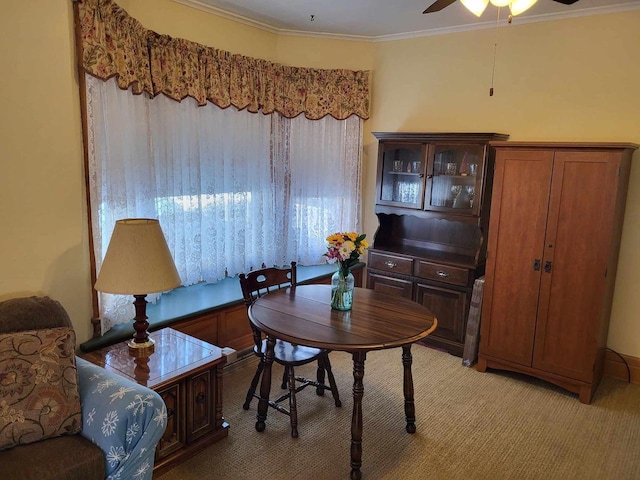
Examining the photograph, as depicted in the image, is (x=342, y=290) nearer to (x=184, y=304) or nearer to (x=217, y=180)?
(x=184, y=304)

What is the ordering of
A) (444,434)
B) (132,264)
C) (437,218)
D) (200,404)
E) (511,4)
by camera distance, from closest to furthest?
(511,4) < (132,264) < (200,404) < (444,434) < (437,218)

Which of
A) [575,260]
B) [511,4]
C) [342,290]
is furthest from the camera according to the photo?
[575,260]

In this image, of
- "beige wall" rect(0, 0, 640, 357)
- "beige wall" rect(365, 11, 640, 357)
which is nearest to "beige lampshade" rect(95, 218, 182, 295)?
"beige wall" rect(0, 0, 640, 357)

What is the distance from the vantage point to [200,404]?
8.57 feet

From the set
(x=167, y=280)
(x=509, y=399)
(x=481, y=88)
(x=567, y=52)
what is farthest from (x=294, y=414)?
(x=567, y=52)

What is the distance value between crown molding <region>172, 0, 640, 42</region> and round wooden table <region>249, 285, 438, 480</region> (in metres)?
2.17

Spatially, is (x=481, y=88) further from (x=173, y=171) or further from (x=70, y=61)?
(x=70, y=61)

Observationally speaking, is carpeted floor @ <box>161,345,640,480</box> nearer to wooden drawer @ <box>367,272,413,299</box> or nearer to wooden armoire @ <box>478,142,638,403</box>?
wooden armoire @ <box>478,142,638,403</box>

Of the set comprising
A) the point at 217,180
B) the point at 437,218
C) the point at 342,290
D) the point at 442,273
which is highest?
the point at 217,180

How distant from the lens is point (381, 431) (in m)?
2.86

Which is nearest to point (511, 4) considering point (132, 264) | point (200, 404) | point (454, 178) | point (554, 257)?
point (554, 257)

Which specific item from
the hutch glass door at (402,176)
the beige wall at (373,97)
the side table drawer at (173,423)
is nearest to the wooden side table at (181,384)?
the side table drawer at (173,423)

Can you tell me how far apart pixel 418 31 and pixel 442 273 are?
2.08 meters

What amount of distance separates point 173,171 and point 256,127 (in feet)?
2.90
